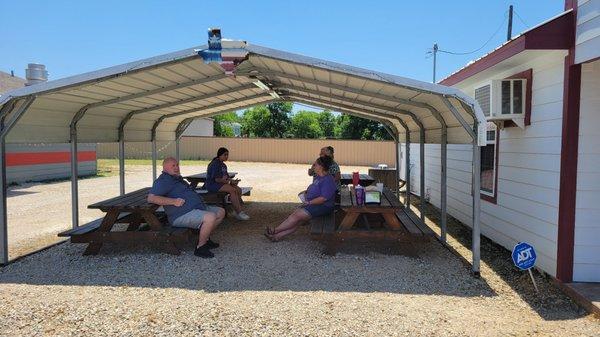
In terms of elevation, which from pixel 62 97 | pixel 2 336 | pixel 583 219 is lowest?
pixel 2 336

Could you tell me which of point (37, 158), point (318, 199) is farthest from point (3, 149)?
point (37, 158)

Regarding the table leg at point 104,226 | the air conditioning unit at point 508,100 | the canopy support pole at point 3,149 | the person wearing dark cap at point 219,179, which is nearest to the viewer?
the canopy support pole at point 3,149

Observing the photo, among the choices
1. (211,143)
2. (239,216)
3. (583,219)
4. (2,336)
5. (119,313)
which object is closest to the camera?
(2,336)

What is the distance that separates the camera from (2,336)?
143 inches

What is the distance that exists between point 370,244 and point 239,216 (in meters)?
2.76

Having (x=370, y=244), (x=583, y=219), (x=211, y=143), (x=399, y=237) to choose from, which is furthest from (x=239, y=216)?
(x=211, y=143)

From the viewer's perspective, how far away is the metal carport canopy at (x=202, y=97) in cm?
522

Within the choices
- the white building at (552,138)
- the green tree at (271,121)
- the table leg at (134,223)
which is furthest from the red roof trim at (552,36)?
the green tree at (271,121)

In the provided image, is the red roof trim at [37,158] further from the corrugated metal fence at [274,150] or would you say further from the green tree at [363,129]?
the green tree at [363,129]

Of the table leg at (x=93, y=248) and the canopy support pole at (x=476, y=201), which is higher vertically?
the canopy support pole at (x=476, y=201)

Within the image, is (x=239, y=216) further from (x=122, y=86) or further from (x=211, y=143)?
(x=211, y=143)

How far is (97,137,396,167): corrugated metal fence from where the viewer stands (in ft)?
95.0

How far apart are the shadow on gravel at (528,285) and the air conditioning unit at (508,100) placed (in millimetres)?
1740

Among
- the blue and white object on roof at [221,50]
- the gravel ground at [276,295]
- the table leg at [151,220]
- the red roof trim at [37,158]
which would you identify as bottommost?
the gravel ground at [276,295]
